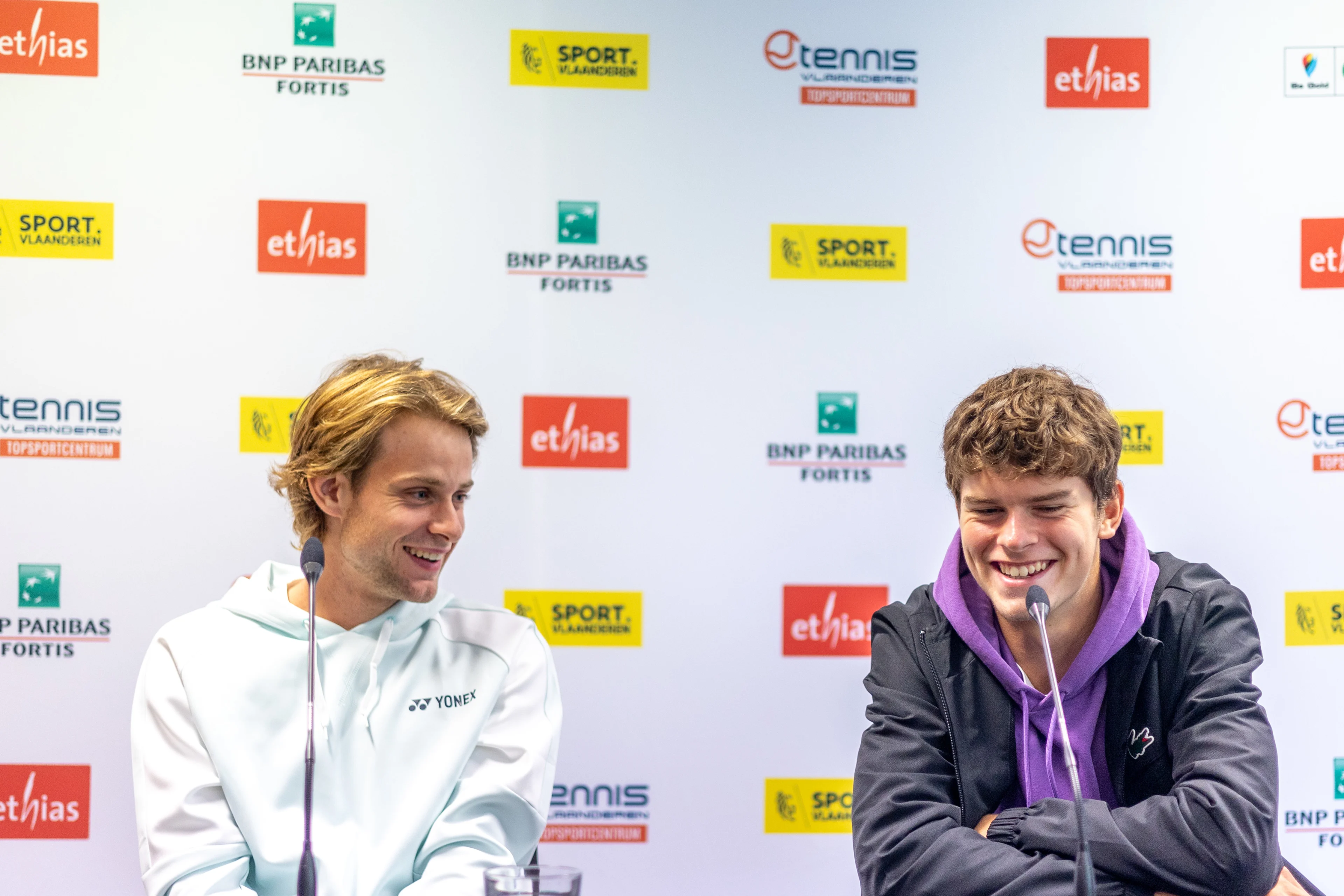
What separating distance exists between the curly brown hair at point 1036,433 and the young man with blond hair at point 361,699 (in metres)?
0.82

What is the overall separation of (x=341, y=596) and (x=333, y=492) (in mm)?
181

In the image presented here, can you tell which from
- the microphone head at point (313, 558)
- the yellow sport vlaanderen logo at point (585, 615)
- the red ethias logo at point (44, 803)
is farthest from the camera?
the yellow sport vlaanderen logo at point (585, 615)

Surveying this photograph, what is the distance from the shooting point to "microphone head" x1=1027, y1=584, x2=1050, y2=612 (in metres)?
1.52

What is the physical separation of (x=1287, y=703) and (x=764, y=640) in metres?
1.44

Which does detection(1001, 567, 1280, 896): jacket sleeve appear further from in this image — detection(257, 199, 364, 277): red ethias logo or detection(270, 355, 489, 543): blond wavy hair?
detection(257, 199, 364, 277): red ethias logo

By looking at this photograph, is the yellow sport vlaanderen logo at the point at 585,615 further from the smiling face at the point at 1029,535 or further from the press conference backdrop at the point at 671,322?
the smiling face at the point at 1029,535

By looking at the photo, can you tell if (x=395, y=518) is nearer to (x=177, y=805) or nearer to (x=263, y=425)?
(x=177, y=805)

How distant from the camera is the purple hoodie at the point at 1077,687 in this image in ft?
5.88

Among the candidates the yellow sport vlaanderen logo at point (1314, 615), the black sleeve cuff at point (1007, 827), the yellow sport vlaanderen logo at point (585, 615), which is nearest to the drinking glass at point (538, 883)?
the black sleeve cuff at point (1007, 827)

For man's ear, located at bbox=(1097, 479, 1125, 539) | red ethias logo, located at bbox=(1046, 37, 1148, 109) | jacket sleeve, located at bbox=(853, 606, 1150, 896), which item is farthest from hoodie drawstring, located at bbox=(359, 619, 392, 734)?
red ethias logo, located at bbox=(1046, 37, 1148, 109)

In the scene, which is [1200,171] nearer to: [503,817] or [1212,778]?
[1212,778]

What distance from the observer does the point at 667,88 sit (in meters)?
2.87

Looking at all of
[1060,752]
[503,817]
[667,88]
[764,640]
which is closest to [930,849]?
[1060,752]

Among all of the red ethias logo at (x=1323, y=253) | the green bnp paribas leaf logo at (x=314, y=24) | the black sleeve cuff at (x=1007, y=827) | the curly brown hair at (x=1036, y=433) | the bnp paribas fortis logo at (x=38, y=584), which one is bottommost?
the black sleeve cuff at (x=1007, y=827)
